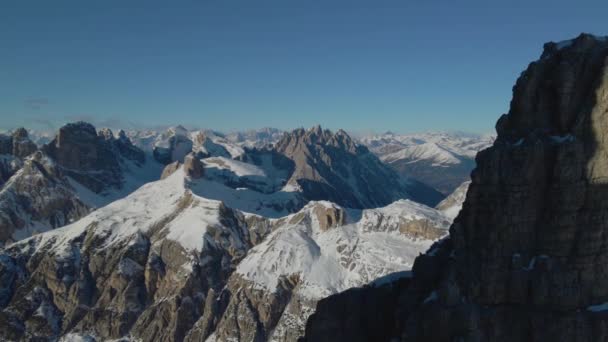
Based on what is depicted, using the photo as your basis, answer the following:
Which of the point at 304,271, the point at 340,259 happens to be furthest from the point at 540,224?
the point at 340,259

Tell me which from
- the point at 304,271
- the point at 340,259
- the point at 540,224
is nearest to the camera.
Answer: the point at 540,224

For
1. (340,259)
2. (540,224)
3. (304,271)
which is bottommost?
(304,271)

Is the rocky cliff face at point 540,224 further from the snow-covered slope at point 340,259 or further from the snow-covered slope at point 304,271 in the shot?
the snow-covered slope at point 340,259

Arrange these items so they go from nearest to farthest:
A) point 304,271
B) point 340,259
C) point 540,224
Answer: point 540,224
point 304,271
point 340,259

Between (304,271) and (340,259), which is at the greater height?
(340,259)

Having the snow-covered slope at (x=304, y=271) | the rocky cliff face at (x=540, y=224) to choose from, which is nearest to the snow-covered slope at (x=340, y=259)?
the snow-covered slope at (x=304, y=271)

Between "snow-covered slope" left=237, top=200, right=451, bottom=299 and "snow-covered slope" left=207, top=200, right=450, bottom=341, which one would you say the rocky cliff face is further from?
"snow-covered slope" left=237, top=200, right=451, bottom=299

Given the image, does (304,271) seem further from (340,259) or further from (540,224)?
(540,224)

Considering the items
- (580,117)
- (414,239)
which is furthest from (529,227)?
(414,239)

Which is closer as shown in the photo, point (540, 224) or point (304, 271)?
point (540, 224)
